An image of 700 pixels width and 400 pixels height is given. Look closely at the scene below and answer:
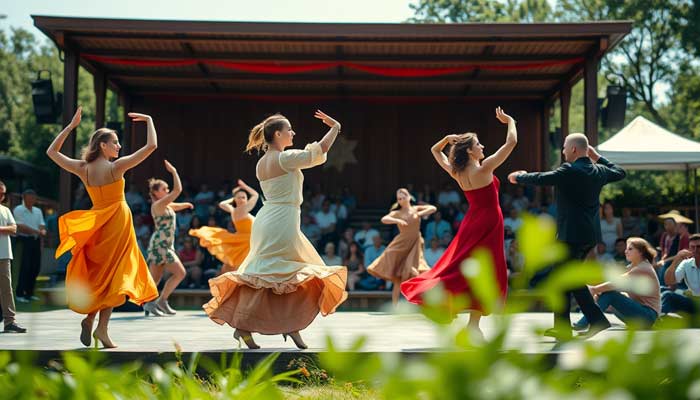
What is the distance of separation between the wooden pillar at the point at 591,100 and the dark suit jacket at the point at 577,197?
26.3 feet

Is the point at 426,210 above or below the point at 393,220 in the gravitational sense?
above

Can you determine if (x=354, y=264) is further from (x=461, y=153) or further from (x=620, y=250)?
(x=461, y=153)

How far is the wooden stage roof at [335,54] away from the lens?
15.4m

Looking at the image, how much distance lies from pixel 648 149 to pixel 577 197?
826 centimetres

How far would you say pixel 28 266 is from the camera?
1356 centimetres

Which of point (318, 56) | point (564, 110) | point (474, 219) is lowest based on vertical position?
point (474, 219)

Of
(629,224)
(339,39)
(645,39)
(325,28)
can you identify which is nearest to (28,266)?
(325,28)

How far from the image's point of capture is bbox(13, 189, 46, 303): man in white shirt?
43.1 ft

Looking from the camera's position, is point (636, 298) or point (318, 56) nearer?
point (636, 298)

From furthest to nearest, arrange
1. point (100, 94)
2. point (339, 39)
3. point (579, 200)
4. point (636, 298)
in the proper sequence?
1. point (100, 94)
2. point (339, 39)
3. point (636, 298)
4. point (579, 200)

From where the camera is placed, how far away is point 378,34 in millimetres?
15336

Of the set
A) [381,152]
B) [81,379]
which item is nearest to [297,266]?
[81,379]

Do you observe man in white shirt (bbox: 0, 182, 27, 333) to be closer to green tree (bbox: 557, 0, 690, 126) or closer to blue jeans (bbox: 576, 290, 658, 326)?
blue jeans (bbox: 576, 290, 658, 326)

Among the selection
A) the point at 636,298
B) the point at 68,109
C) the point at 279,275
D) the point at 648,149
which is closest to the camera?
the point at 279,275
